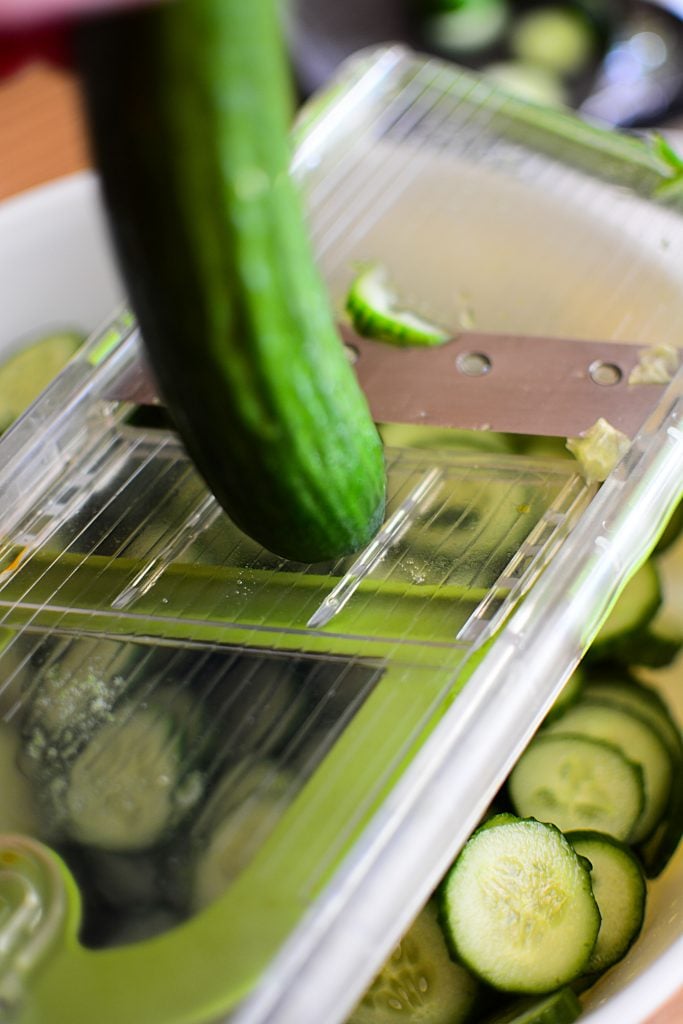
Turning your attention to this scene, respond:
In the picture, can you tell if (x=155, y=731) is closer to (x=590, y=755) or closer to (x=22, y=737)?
(x=22, y=737)

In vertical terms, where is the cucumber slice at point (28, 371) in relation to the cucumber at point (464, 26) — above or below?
below

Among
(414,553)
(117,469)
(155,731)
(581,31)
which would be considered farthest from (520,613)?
(581,31)

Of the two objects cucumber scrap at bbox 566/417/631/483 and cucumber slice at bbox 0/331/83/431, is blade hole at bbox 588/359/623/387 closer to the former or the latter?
cucumber scrap at bbox 566/417/631/483

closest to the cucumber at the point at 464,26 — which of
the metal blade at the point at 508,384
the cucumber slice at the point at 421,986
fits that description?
the metal blade at the point at 508,384

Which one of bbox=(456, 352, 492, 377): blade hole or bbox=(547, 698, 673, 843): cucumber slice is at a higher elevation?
bbox=(456, 352, 492, 377): blade hole

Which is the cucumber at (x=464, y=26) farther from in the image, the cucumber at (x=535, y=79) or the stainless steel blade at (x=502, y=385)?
the stainless steel blade at (x=502, y=385)

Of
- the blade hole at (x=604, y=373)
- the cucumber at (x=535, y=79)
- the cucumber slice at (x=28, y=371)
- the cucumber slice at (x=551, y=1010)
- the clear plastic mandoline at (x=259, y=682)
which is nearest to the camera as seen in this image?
the clear plastic mandoline at (x=259, y=682)

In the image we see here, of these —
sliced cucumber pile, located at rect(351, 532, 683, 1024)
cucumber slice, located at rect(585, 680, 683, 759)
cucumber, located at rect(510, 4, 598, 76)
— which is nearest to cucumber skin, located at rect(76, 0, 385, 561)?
sliced cucumber pile, located at rect(351, 532, 683, 1024)

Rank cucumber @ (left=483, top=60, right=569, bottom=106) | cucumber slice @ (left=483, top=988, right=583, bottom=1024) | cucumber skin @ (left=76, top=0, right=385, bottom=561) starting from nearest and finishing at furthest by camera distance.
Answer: cucumber skin @ (left=76, top=0, right=385, bottom=561) → cucumber slice @ (left=483, top=988, right=583, bottom=1024) → cucumber @ (left=483, top=60, right=569, bottom=106)
